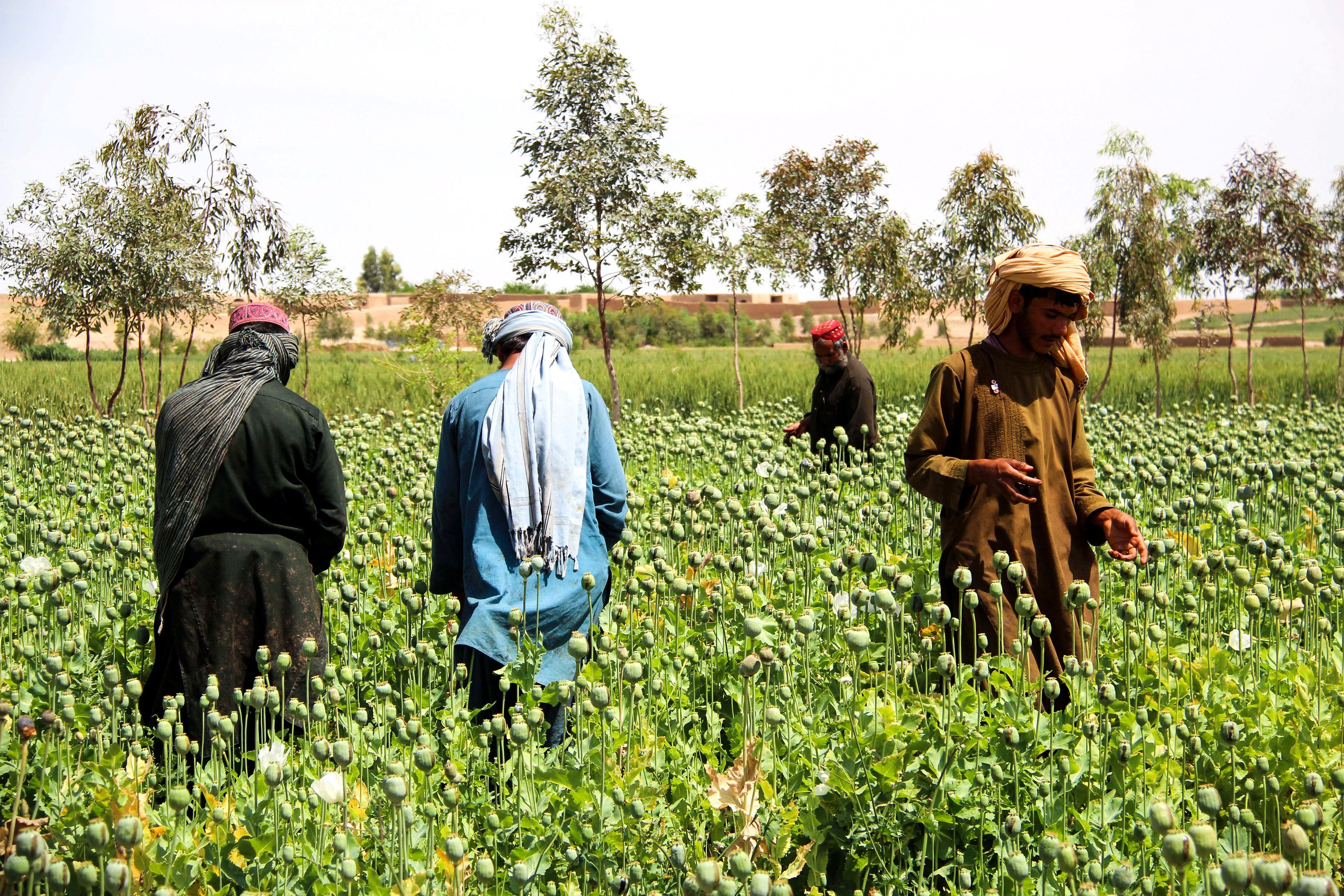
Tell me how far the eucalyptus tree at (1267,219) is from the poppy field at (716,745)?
1783 cm

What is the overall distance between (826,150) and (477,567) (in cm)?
1674

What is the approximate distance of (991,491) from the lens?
118 inches

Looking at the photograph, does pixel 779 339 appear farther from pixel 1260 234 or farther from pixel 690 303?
pixel 1260 234

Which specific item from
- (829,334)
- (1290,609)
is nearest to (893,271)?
(829,334)

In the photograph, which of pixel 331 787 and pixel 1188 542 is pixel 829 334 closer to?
pixel 1188 542

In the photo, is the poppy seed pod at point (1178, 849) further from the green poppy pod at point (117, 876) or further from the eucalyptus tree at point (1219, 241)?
the eucalyptus tree at point (1219, 241)

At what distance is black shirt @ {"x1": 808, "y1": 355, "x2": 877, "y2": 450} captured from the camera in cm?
623

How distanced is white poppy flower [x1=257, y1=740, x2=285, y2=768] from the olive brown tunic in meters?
1.71

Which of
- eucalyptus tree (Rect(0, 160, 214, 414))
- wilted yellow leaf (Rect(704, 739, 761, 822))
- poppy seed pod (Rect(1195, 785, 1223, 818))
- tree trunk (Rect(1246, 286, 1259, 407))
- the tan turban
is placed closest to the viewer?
poppy seed pod (Rect(1195, 785, 1223, 818))

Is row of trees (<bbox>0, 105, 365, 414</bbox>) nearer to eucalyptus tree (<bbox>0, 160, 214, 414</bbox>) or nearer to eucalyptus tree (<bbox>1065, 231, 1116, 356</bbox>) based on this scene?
eucalyptus tree (<bbox>0, 160, 214, 414</bbox>)

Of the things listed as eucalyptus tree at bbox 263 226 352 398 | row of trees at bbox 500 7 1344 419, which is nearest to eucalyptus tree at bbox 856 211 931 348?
row of trees at bbox 500 7 1344 419

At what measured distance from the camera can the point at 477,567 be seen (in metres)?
2.95

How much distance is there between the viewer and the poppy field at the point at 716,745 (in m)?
2.19

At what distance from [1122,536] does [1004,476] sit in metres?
0.47
